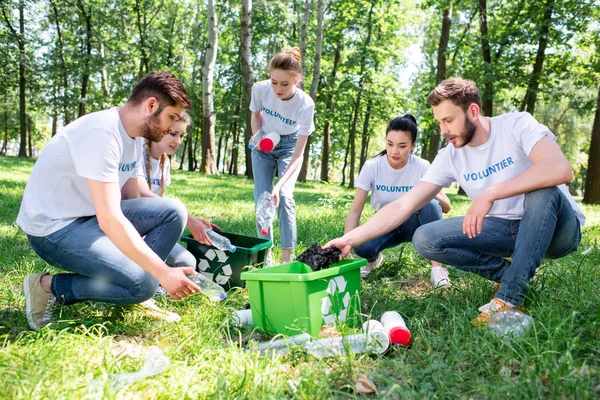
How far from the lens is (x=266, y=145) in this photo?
4441 mm

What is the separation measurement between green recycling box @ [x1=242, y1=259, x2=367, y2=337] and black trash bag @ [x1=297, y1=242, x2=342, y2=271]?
59mm

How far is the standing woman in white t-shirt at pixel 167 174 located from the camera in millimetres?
3408

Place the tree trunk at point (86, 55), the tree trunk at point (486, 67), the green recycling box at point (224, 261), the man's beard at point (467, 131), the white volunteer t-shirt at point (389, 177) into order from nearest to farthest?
the man's beard at point (467, 131)
the green recycling box at point (224, 261)
the white volunteer t-shirt at point (389, 177)
the tree trunk at point (486, 67)
the tree trunk at point (86, 55)

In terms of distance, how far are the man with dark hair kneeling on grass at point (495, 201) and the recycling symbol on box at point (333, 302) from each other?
304 mm

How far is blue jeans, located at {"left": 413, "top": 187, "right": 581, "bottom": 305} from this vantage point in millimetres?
2730

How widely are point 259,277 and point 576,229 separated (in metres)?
1.91

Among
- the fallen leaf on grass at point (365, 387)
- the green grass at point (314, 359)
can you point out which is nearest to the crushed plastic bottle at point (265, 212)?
the green grass at point (314, 359)

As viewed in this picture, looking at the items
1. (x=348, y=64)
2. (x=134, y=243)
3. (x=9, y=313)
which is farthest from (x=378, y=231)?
(x=348, y=64)

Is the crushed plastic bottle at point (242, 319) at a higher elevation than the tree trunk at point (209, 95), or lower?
lower

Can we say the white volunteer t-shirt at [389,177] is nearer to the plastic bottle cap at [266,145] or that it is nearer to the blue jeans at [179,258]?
the plastic bottle cap at [266,145]

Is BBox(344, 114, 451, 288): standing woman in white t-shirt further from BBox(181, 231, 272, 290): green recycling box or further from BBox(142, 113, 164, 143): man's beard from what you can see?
BBox(142, 113, 164, 143): man's beard

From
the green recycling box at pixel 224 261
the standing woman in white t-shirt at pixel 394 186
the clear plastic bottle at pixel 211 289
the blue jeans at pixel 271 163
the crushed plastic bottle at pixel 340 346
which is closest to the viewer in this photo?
the crushed plastic bottle at pixel 340 346

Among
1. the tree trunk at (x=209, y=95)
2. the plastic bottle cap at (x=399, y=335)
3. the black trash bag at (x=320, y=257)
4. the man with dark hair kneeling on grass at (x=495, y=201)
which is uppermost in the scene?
the tree trunk at (x=209, y=95)

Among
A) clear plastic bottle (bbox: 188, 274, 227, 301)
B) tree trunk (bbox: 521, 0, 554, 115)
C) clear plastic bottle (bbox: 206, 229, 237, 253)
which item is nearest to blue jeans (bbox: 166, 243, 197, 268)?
clear plastic bottle (bbox: 188, 274, 227, 301)
